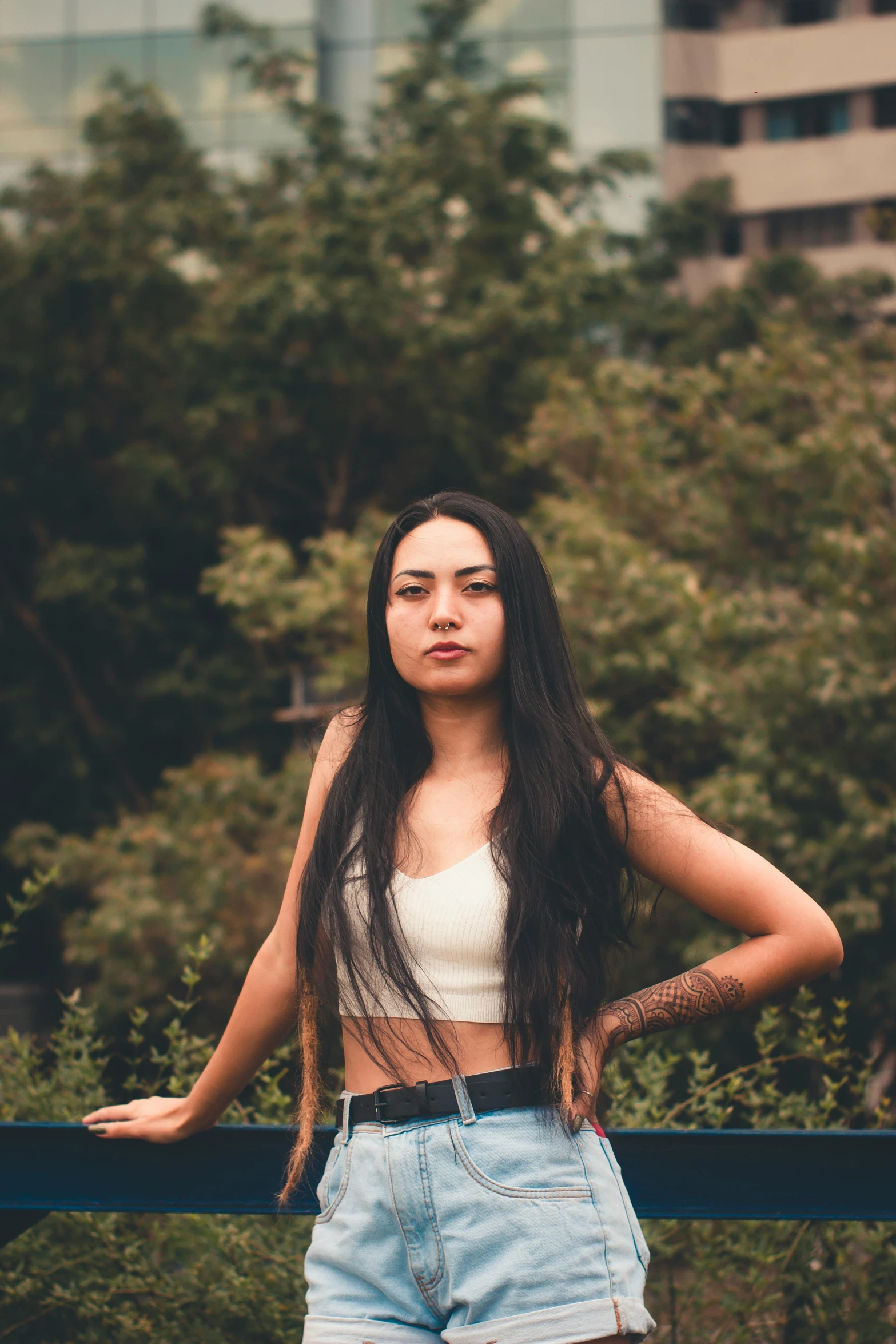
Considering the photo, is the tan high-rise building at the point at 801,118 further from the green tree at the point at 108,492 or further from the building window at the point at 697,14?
the green tree at the point at 108,492

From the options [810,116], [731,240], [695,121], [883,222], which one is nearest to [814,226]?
[731,240]

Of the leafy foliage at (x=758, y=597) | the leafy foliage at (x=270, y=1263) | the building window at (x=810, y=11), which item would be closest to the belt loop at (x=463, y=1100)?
the leafy foliage at (x=270, y=1263)

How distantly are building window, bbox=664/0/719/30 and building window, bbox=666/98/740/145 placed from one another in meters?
1.22

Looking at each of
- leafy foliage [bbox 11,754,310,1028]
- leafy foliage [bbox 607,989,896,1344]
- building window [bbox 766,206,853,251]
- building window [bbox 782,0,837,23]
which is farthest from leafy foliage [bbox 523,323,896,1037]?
building window [bbox 782,0,837,23]

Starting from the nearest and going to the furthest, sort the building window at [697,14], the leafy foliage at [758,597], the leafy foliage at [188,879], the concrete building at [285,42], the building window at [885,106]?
the leafy foliage at [758,597]
the leafy foliage at [188,879]
the concrete building at [285,42]
the building window at [697,14]
the building window at [885,106]

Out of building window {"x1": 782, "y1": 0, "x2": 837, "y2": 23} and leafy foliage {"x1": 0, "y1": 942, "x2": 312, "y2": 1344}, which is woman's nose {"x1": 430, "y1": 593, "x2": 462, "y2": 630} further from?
building window {"x1": 782, "y1": 0, "x2": 837, "y2": 23}

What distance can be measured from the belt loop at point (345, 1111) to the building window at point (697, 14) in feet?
69.8

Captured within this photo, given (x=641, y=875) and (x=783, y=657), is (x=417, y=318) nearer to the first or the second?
(x=783, y=657)

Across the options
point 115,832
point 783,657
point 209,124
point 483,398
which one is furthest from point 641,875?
point 209,124

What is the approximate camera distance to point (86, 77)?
58.4ft

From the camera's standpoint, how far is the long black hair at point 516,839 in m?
1.58

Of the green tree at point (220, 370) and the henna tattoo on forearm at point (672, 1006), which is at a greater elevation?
the green tree at point (220, 370)

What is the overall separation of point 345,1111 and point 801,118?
2438 centimetres

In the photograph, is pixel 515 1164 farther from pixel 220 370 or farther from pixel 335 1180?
pixel 220 370
